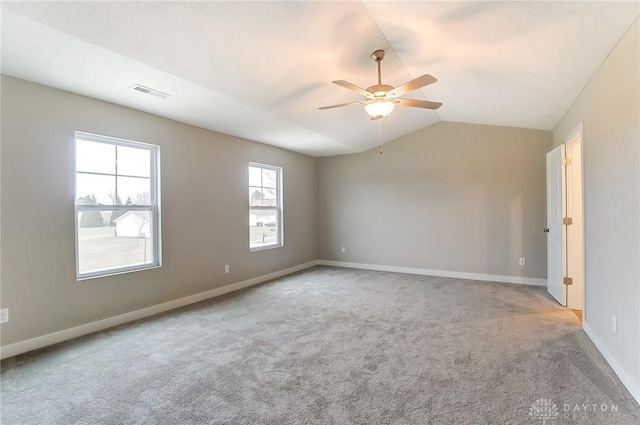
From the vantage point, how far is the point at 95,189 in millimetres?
3443

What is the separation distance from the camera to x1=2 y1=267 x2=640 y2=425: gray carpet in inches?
76.6

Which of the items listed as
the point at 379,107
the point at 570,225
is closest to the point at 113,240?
the point at 379,107

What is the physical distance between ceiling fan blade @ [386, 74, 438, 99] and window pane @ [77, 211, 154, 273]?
127 inches

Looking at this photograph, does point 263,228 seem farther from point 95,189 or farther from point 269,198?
point 95,189

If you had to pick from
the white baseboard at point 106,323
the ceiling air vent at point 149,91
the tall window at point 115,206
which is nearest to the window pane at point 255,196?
the white baseboard at point 106,323

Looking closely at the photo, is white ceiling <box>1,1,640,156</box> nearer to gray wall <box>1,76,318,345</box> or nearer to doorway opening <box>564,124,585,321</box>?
gray wall <box>1,76,318,345</box>

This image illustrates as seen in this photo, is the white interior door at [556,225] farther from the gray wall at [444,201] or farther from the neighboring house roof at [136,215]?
the neighboring house roof at [136,215]

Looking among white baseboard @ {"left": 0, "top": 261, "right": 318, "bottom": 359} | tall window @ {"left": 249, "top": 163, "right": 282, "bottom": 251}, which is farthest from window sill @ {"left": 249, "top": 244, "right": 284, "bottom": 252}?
white baseboard @ {"left": 0, "top": 261, "right": 318, "bottom": 359}

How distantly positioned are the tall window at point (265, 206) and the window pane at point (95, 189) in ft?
7.31

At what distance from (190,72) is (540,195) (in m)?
5.36

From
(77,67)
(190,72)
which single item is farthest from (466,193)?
(77,67)

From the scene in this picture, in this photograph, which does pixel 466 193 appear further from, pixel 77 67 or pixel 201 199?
pixel 77 67

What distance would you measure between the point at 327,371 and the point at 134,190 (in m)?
3.08

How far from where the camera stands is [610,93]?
2.50m
